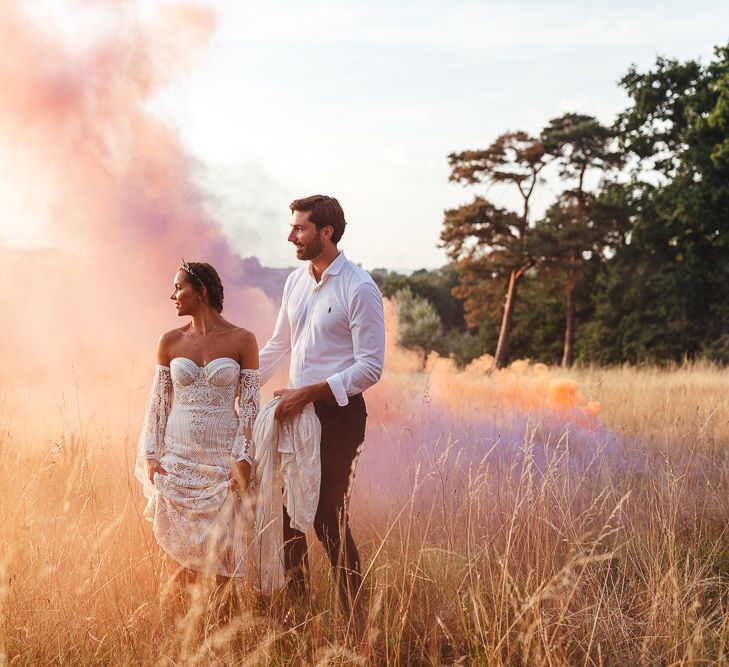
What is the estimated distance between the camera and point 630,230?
28469 mm

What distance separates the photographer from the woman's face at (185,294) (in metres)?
3.99

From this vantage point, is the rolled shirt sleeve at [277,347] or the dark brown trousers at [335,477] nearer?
the dark brown trousers at [335,477]

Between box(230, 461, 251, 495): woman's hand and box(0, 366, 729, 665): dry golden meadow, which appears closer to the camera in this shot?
box(0, 366, 729, 665): dry golden meadow

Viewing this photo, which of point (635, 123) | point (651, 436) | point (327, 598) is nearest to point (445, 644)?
point (327, 598)

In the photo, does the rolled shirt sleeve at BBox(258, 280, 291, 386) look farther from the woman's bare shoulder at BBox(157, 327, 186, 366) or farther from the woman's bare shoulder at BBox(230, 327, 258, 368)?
the woman's bare shoulder at BBox(157, 327, 186, 366)

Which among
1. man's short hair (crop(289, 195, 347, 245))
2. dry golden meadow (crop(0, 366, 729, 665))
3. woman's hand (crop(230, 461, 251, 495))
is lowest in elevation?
dry golden meadow (crop(0, 366, 729, 665))

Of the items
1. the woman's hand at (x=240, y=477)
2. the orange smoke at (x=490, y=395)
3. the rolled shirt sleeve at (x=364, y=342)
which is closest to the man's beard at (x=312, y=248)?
the rolled shirt sleeve at (x=364, y=342)

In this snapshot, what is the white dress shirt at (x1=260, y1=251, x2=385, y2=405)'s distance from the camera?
3818 millimetres

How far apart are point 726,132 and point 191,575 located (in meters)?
25.2

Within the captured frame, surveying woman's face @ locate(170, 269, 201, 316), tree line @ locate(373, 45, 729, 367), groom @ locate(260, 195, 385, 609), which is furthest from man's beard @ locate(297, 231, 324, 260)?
tree line @ locate(373, 45, 729, 367)

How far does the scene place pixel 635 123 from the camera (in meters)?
27.6

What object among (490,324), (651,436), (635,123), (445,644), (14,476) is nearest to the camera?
(445,644)

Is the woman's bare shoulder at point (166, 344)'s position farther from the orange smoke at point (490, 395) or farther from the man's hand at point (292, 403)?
the orange smoke at point (490, 395)

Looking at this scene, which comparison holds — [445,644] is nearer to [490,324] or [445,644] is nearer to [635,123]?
[635,123]
